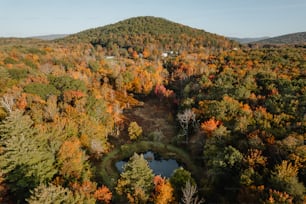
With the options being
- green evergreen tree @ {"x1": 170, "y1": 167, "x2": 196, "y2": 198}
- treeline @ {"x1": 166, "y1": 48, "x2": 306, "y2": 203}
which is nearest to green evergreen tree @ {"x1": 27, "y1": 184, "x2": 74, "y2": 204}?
green evergreen tree @ {"x1": 170, "y1": 167, "x2": 196, "y2": 198}

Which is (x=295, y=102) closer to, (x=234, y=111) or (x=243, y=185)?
(x=234, y=111)

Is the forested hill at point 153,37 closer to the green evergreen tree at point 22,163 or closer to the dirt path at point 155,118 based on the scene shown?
the dirt path at point 155,118

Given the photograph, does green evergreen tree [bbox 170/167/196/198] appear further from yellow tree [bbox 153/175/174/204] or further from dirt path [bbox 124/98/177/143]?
dirt path [bbox 124/98/177/143]

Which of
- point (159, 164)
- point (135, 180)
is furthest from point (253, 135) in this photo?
point (135, 180)

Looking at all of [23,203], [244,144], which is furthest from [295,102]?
[23,203]

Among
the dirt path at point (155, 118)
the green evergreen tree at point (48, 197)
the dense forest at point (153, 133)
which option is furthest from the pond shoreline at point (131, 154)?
the green evergreen tree at point (48, 197)
